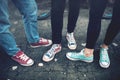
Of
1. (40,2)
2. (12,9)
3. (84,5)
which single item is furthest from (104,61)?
(12,9)

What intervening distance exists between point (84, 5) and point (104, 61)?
2.00 m

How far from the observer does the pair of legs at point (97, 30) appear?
2.57 metres

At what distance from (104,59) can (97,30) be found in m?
0.55

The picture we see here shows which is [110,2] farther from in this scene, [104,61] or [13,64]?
[13,64]

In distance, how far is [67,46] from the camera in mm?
3562

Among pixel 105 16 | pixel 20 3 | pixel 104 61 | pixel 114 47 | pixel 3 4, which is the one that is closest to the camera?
pixel 3 4

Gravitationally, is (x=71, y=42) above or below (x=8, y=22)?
below

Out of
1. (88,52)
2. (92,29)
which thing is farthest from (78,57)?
(92,29)

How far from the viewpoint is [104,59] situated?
10.1 feet

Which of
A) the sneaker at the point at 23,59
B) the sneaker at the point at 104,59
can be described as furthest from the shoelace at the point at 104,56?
the sneaker at the point at 23,59

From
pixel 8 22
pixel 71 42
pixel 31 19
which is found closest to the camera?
pixel 8 22

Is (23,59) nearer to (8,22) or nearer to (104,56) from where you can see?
(8,22)

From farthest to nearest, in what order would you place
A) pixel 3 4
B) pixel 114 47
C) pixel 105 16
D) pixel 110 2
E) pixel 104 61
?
pixel 110 2, pixel 105 16, pixel 114 47, pixel 104 61, pixel 3 4

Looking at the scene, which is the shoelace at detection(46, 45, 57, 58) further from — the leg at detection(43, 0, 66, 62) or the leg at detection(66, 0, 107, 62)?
the leg at detection(66, 0, 107, 62)
